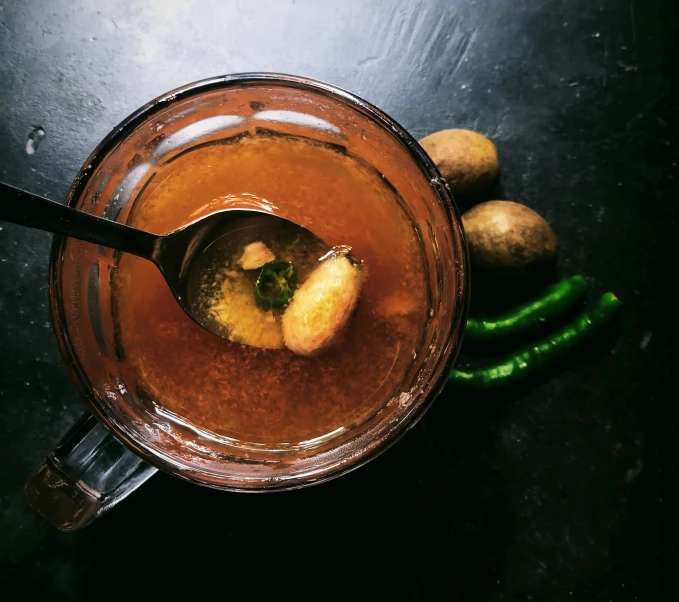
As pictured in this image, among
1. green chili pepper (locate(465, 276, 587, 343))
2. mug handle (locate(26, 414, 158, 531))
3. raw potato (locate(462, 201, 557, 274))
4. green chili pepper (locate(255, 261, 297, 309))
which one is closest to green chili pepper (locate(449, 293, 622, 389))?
green chili pepper (locate(465, 276, 587, 343))

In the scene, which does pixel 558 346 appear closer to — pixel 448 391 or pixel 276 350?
pixel 448 391

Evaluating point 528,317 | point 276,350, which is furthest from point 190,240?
point 528,317

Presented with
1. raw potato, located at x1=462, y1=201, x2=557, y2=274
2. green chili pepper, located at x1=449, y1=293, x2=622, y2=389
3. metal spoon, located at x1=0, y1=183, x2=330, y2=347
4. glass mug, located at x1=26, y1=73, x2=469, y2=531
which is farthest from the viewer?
green chili pepper, located at x1=449, y1=293, x2=622, y2=389

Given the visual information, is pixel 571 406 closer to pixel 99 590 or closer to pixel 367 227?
pixel 367 227

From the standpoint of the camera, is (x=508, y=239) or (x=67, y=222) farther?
(x=508, y=239)

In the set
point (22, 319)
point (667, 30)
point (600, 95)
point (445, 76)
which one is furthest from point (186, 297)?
point (667, 30)

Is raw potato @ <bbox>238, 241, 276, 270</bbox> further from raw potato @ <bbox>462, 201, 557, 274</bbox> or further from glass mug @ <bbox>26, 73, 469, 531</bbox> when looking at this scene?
raw potato @ <bbox>462, 201, 557, 274</bbox>

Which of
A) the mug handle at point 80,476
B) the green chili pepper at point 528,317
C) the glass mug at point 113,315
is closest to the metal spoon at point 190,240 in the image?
the glass mug at point 113,315

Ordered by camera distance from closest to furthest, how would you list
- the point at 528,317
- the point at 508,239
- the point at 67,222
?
the point at 67,222 → the point at 508,239 → the point at 528,317
